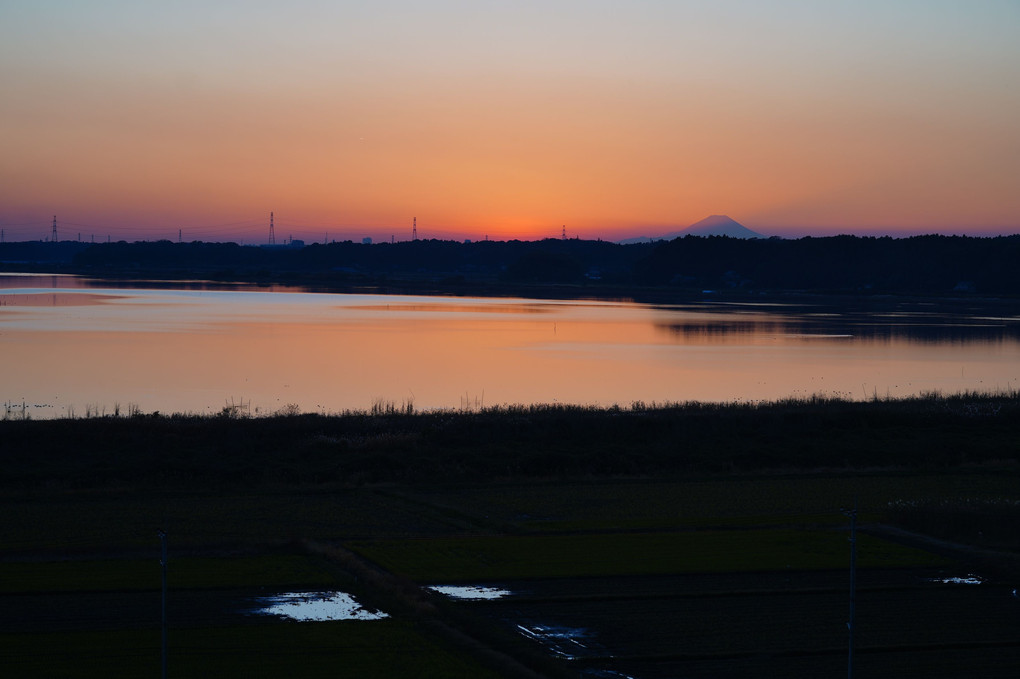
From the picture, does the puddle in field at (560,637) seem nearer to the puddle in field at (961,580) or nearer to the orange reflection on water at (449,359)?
the puddle in field at (961,580)

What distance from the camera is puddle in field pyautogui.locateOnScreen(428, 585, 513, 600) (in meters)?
11.2

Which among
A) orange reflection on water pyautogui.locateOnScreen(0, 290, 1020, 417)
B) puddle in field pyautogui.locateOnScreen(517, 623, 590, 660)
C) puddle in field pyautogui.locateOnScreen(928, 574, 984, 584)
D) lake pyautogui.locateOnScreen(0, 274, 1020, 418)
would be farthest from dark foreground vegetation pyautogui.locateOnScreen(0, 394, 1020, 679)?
orange reflection on water pyautogui.locateOnScreen(0, 290, 1020, 417)

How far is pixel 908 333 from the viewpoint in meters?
48.6

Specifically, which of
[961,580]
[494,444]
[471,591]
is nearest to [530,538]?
[471,591]

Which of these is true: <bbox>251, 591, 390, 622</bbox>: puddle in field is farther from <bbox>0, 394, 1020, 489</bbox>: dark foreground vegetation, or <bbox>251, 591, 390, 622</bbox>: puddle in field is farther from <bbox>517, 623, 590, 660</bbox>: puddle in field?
<bbox>0, 394, 1020, 489</bbox>: dark foreground vegetation

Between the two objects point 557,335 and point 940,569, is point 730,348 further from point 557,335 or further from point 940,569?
point 940,569

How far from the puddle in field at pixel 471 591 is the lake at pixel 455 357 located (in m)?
13.1

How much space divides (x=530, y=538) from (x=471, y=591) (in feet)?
9.42

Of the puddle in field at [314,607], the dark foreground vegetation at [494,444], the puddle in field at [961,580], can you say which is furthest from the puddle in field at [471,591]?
the dark foreground vegetation at [494,444]

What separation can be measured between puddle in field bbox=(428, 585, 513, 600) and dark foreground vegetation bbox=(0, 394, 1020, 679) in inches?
8.9

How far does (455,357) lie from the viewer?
36.9 m

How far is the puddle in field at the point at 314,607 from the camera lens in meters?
10.3

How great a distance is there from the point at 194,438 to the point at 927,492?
13.7 meters

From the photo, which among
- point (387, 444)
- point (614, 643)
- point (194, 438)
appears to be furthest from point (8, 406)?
point (614, 643)
